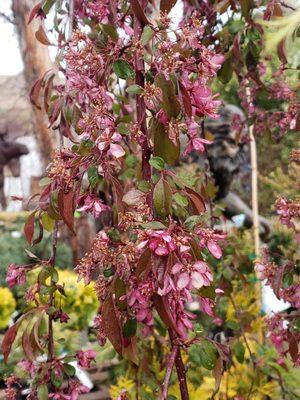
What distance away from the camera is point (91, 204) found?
31.7 inches

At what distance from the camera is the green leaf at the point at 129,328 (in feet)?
2.64

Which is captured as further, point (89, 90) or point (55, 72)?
point (55, 72)

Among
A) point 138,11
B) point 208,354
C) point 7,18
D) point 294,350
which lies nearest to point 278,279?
point 294,350

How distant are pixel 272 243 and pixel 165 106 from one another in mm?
4380

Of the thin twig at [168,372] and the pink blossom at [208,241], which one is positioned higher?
the pink blossom at [208,241]

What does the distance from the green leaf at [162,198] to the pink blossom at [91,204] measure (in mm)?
131

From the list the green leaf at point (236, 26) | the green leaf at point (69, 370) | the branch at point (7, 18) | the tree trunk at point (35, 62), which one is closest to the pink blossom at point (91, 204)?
the green leaf at point (69, 370)

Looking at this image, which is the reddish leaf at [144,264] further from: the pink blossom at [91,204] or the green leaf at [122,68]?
the green leaf at [122,68]

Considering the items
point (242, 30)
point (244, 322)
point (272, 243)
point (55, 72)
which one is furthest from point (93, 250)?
point (272, 243)

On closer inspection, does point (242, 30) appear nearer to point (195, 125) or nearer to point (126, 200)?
point (195, 125)

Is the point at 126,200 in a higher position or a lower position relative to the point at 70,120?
lower

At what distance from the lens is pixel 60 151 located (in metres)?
0.80

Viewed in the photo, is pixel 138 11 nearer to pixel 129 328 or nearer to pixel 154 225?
pixel 154 225

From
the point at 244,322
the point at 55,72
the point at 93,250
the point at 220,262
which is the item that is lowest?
the point at 244,322
